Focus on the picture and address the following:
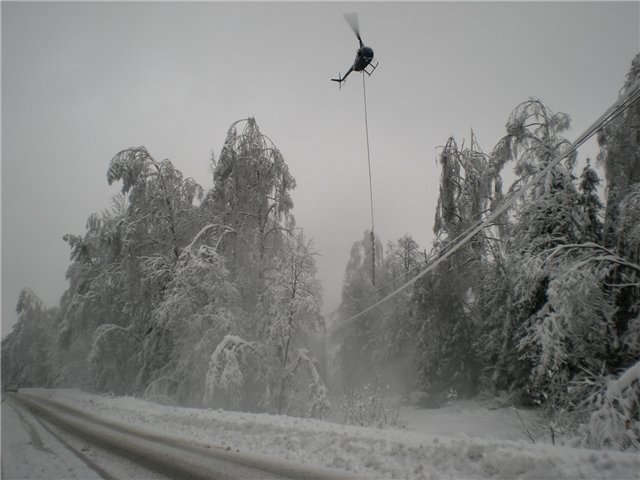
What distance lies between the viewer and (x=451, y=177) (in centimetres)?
1440

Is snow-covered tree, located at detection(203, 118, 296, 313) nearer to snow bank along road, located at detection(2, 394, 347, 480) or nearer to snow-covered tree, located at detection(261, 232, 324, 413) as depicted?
snow-covered tree, located at detection(261, 232, 324, 413)

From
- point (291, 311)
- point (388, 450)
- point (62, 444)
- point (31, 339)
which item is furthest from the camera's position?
point (31, 339)

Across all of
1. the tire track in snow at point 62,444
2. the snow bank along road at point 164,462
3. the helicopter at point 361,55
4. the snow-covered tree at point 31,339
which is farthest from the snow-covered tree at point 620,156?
the snow-covered tree at point 31,339

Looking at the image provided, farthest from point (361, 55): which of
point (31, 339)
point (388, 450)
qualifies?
point (31, 339)

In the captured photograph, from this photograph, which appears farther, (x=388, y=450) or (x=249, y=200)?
(x=249, y=200)

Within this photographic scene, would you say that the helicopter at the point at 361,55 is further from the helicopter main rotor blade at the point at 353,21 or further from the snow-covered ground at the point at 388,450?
the snow-covered ground at the point at 388,450

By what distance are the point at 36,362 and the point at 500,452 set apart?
57949 mm

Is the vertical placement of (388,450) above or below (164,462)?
above

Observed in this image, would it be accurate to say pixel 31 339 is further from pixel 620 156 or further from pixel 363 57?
pixel 620 156

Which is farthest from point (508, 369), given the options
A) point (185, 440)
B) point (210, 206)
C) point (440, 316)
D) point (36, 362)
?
point (36, 362)

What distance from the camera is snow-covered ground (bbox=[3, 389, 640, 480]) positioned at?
367 centimetres

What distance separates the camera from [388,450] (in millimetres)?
4895

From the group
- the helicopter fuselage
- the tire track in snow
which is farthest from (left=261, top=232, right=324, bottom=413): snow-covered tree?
the helicopter fuselage

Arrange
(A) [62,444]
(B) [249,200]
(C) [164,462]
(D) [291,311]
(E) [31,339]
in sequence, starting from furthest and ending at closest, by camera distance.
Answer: (E) [31,339]
(B) [249,200]
(D) [291,311]
(A) [62,444]
(C) [164,462]
